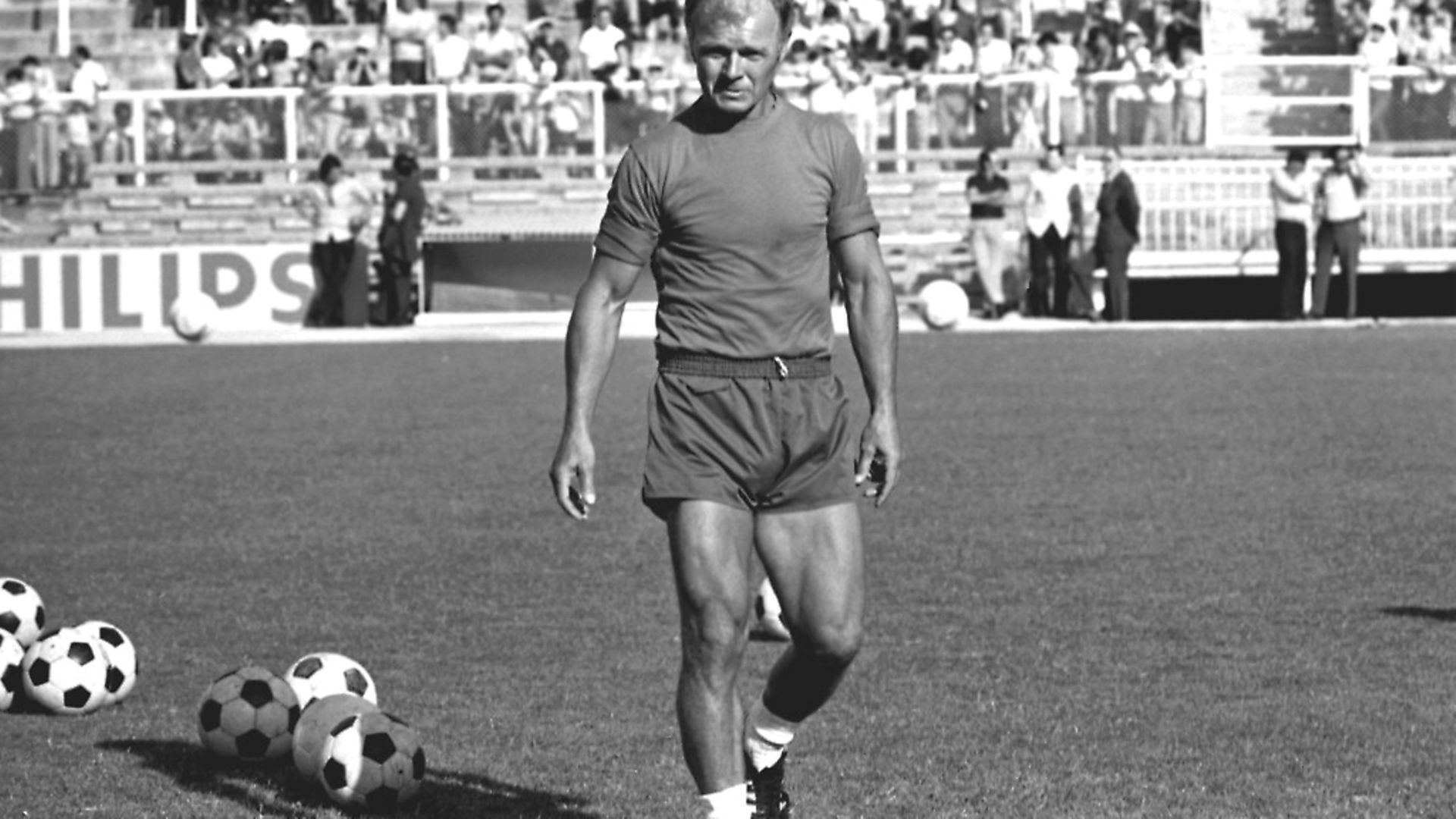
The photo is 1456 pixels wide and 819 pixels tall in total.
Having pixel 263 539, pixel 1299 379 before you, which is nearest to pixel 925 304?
pixel 1299 379

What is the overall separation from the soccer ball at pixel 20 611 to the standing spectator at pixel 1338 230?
24.2m

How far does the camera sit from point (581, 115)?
34.7 metres

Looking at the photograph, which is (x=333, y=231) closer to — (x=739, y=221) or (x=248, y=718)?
(x=248, y=718)

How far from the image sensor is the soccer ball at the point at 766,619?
417 inches

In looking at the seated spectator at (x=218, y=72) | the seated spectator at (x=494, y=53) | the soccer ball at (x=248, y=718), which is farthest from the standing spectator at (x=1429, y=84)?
the soccer ball at (x=248, y=718)

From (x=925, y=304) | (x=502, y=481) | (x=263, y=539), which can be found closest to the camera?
(x=263, y=539)

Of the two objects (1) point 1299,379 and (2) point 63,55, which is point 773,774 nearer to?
(1) point 1299,379

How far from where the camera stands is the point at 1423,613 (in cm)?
1098

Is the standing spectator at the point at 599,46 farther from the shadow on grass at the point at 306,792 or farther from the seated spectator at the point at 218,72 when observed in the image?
the shadow on grass at the point at 306,792

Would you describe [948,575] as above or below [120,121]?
below

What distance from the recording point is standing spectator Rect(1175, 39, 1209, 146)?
34219 mm

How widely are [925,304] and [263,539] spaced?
59.2ft

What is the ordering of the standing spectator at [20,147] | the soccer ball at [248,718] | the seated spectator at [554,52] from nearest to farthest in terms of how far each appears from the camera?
the soccer ball at [248,718]
the seated spectator at [554,52]
the standing spectator at [20,147]

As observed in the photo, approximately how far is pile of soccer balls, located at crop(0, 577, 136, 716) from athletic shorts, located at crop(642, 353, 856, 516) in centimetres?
318
